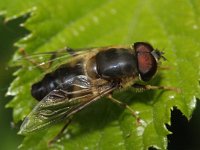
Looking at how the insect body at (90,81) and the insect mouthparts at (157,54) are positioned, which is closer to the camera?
the insect body at (90,81)

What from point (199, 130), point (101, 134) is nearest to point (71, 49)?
point (101, 134)

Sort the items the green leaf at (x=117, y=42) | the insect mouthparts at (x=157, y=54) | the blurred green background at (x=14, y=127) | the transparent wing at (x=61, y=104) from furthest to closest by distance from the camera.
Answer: the blurred green background at (x=14, y=127) → the insect mouthparts at (x=157, y=54) → the green leaf at (x=117, y=42) → the transparent wing at (x=61, y=104)

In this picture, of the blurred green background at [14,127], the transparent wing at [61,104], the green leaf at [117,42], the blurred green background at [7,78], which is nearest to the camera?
the transparent wing at [61,104]

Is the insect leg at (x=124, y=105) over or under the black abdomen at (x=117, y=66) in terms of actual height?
under

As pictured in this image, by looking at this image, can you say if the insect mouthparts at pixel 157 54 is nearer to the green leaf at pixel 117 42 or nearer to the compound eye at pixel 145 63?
the compound eye at pixel 145 63

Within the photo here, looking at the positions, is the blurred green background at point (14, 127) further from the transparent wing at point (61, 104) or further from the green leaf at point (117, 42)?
the transparent wing at point (61, 104)

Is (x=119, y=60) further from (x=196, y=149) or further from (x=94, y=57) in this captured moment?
(x=196, y=149)

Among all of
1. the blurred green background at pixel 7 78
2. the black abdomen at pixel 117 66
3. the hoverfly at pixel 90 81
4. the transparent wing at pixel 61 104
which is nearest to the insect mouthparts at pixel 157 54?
the hoverfly at pixel 90 81
